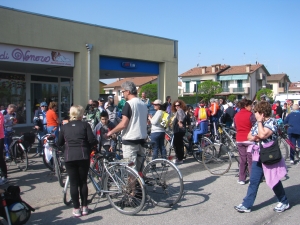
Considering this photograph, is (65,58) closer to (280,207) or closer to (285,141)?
(285,141)

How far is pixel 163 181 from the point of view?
217 inches

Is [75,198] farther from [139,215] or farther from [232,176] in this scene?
[232,176]

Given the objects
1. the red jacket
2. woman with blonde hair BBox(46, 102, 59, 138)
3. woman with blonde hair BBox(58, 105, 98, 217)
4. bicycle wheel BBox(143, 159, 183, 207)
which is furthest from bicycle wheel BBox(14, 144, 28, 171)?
the red jacket

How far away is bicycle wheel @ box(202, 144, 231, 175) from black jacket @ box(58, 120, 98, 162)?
12.6 ft

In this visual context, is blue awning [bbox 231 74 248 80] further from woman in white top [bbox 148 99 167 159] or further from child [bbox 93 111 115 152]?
child [bbox 93 111 115 152]

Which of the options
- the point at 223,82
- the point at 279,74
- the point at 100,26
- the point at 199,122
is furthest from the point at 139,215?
the point at 279,74

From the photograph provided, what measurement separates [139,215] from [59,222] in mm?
1185

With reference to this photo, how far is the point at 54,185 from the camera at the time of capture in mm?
6828

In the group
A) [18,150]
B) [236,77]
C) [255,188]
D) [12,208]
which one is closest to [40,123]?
[18,150]

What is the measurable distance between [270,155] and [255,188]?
0.58 meters

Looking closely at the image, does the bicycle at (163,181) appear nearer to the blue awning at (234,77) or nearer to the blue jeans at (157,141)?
the blue jeans at (157,141)

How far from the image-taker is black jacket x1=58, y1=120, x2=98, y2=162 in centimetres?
482

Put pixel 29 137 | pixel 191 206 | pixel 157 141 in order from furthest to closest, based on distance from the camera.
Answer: pixel 29 137
pixel 157 141
pixel 191 206

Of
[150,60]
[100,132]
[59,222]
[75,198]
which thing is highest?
[150,60]
